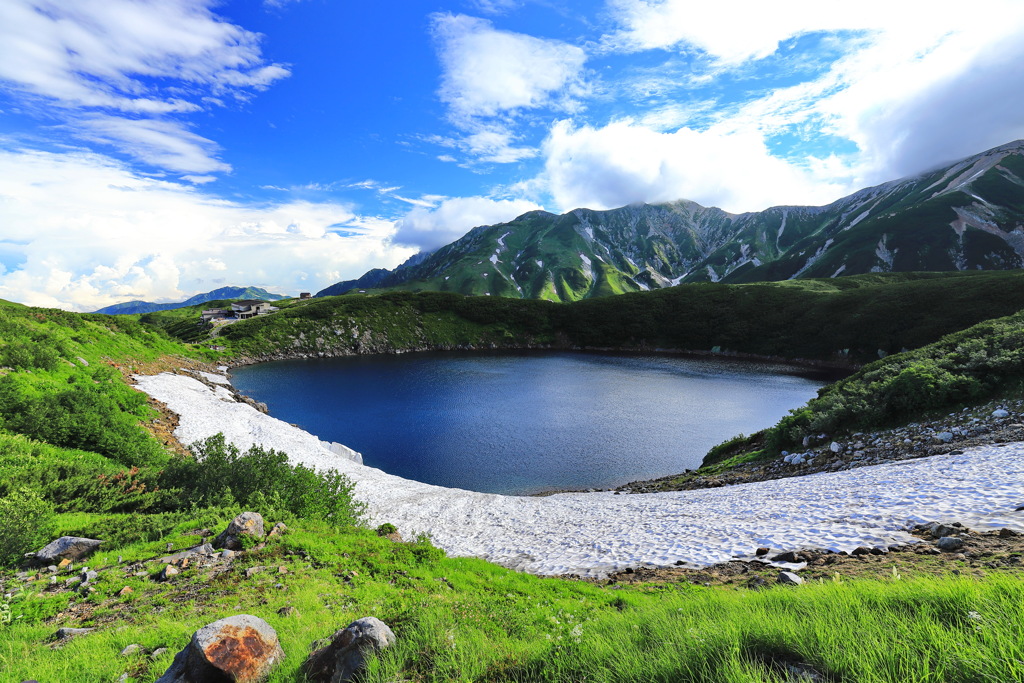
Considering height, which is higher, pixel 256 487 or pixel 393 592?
pixel 393 592

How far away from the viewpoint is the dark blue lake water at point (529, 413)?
33.2m

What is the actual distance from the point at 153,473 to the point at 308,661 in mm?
15286

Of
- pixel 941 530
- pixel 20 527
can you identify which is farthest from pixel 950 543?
pixel 20 527

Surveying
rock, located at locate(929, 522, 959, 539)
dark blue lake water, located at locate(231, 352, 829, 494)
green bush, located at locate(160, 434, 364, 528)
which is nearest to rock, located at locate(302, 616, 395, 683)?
green bush, located at locate(160, 434, 364, 528)

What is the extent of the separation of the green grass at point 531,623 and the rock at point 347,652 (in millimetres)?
247

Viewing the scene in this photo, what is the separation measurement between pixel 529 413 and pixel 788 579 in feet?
133

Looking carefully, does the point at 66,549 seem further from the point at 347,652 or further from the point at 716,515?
the point at 716,515

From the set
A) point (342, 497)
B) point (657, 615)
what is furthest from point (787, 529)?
point (342, 497)

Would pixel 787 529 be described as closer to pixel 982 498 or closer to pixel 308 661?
pixel 982 498

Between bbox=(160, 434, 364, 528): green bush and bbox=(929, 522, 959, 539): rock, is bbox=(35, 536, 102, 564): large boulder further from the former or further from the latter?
bbox=(929, 522, 959, 539): rock

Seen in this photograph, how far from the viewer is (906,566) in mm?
9398

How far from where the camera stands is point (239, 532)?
444 inches

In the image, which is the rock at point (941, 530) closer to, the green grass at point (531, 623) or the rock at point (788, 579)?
the rock at point (788, 579)

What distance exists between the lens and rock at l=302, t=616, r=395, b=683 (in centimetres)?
529
